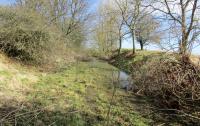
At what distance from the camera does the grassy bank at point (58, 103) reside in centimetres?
779

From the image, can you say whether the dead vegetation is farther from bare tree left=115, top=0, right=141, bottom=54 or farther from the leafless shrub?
bare tree left=115, top=0, right=141, bottom=54

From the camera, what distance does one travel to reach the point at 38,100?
934 cm

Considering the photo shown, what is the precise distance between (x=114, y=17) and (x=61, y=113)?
107 ft

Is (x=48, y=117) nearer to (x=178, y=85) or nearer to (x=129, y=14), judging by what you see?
(x=178, y=85)

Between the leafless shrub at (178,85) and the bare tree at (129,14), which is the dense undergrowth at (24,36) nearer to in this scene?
the leafless shrub at (178,85)

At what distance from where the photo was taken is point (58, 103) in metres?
9.23

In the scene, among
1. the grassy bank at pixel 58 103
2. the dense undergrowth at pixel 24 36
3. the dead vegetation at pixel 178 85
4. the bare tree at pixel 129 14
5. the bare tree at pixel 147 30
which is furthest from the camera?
the bare tree at pixel 129 14

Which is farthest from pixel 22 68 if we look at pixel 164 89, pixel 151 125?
pixel 164 89

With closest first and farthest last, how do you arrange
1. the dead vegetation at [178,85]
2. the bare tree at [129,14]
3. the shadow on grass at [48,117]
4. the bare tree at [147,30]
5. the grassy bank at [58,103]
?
the dead vegetation at [178,85], the shadow on grass at [48,117], the grassy bank at [58,103], the bare tree at [147,30], the bare tree at [129,14]

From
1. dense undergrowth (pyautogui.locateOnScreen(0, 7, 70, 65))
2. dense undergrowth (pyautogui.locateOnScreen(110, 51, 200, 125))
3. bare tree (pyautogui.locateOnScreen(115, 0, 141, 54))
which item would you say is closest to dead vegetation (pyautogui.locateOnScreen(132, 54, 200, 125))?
dense undergrowth (pyautogui.locateOnScreen(110, 51, 200, 125))

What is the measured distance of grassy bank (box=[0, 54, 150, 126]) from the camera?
779 cm

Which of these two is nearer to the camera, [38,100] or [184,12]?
[38,100]

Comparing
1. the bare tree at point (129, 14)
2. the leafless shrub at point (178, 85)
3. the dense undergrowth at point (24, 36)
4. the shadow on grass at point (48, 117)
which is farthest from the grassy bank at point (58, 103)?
the bare tree at point (129, 14)

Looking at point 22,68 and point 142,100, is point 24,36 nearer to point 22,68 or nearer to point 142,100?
point 22,68
